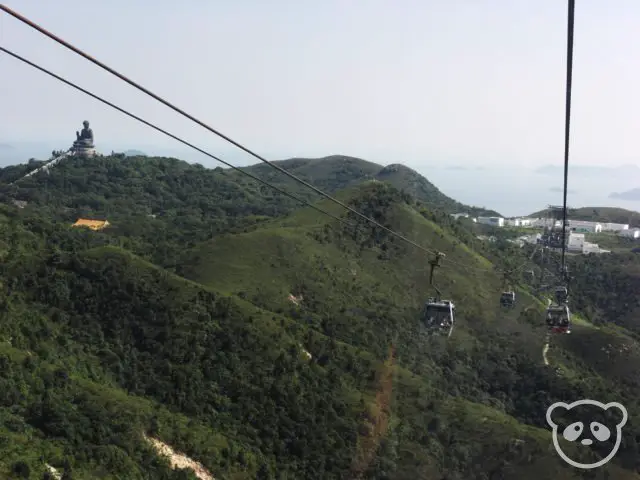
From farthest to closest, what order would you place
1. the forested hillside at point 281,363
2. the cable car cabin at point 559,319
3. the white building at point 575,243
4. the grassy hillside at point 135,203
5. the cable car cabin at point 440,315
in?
the white building at point 575,243 < the grassy hillside at point 135,203 < the forested hillside at point 281,363 < the cable car cabin at point 559,319 < the cable car cabin at point 440,315

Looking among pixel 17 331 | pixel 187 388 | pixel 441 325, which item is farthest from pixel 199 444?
pixel 441 325

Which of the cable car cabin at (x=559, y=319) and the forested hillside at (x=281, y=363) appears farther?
the forested hillside at (x=281, y=363)

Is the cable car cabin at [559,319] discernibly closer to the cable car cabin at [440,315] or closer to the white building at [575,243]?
the cable car cabin at [440,315]

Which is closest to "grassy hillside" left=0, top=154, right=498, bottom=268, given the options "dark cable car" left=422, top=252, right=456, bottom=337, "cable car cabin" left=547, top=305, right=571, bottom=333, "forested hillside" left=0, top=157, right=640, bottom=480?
"forested hillside" left=0, top=157, right=640, bottom=480

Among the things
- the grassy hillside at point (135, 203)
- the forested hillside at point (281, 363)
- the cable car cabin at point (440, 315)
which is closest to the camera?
the cable car cabin at point (440, 315)

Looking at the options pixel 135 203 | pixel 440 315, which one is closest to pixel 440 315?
pixel 440 315

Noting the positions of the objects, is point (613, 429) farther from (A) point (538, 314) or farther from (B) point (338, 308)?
(B) point (338, 308)

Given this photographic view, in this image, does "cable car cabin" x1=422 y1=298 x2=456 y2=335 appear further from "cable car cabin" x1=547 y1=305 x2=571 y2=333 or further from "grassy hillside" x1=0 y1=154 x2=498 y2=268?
"grassy hillside" x1=0 y1=154 x2=498 y2=268

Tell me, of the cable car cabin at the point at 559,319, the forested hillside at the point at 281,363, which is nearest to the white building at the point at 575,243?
the forested hillside at the point at 281,363

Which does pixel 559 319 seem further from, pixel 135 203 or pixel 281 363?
pixel 135 203

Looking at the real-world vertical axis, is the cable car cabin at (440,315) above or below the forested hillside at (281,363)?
above
